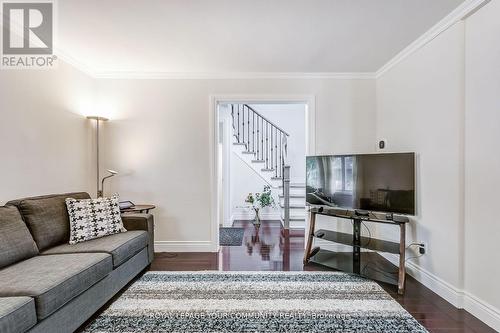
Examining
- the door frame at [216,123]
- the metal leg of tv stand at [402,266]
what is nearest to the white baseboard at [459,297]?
the metal leg of tv stand at [402,266]

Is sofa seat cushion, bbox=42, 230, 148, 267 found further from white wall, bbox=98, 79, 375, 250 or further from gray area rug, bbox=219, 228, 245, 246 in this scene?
gray area rug, bbox=219, 228, 245, 246

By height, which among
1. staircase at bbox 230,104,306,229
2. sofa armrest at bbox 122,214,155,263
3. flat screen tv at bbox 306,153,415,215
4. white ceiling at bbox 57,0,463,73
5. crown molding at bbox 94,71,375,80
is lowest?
sofa armrest at bbox 122,214,155,263

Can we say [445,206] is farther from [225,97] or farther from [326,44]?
[225,97]

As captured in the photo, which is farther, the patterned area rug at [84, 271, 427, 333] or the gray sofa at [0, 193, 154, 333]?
the patterned area rug at [84, 271, 427, 333]

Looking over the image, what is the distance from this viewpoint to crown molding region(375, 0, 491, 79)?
212 centimetres

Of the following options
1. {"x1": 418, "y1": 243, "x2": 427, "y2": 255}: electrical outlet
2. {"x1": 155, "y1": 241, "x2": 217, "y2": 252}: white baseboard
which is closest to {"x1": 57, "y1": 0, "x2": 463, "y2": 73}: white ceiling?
{"x1": 418, "y1": 243, "x2": 427, "y2": 255}: electrical outlet

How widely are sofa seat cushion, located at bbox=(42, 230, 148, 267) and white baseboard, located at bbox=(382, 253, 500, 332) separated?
118 inches

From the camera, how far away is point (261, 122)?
6.98m

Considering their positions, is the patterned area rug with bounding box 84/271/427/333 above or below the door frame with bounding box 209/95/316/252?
below

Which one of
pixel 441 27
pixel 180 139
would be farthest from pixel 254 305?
pixel 441 27

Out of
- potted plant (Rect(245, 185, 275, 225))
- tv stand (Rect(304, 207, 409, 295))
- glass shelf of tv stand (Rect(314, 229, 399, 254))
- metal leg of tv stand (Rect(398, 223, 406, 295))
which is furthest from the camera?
potted plant (Rect(245, 185, 275, 225))

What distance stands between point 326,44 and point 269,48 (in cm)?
62

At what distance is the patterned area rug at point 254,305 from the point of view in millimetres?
2023

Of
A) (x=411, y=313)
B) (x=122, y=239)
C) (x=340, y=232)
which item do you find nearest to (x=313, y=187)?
(x=340, y=232)
